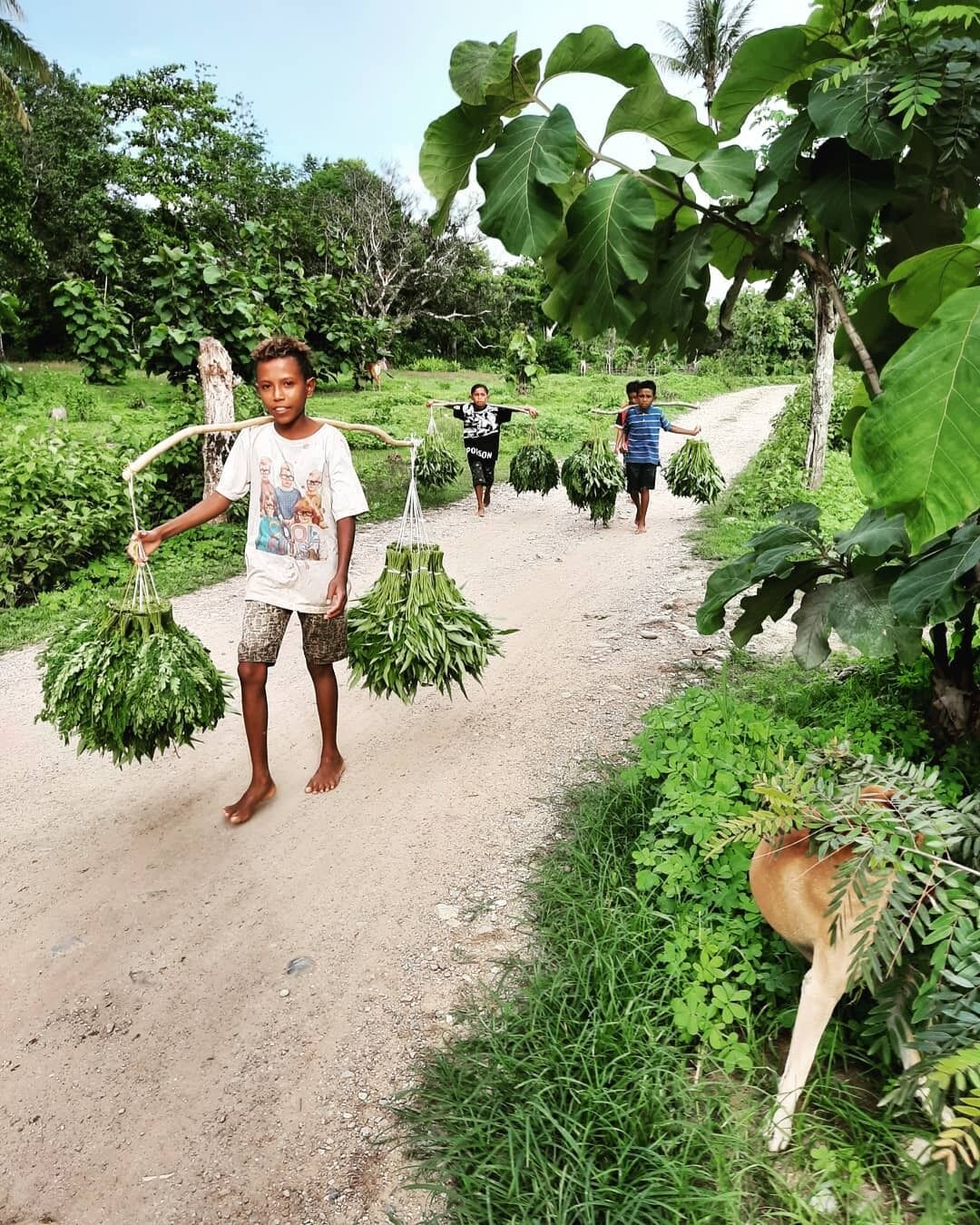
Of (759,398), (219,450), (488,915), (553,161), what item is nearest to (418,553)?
(488,915)

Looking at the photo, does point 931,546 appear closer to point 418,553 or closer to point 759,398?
point 418,553

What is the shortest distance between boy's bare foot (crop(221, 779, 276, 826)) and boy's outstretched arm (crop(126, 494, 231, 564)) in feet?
3.52

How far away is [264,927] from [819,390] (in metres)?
8.19

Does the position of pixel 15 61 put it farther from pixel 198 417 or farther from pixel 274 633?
pixel 274 633

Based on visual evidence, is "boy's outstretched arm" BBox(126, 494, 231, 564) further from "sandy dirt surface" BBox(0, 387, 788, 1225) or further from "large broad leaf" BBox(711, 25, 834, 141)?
"large broad leaf" BBox(711, 25, 834, 141)

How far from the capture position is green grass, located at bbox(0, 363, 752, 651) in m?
6.05

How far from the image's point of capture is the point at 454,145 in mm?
1421

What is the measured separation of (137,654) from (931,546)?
2566mm

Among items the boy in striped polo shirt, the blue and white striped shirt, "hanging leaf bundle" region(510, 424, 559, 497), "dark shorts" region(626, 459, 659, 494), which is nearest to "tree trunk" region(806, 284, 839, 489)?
the boy in striped polo shirt

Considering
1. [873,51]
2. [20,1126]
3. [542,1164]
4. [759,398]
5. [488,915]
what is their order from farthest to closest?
1. [759,398]
2. [488,915]
3. [20,1126]
4. [542,1164]
5. [873,51]

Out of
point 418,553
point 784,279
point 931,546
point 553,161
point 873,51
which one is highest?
point 873,51

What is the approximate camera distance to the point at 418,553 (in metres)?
3.59

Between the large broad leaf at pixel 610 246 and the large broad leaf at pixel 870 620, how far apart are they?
0.93 metres

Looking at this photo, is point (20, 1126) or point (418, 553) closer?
point (20, 1126)
